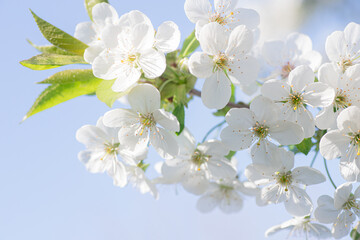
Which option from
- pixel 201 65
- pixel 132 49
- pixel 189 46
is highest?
pixel 189 46

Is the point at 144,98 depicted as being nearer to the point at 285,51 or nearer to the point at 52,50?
the point at 52,50

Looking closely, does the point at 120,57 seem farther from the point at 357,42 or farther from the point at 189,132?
the point at 357,42

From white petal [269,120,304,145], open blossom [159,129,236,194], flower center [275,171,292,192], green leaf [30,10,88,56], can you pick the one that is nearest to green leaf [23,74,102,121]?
green leaf [30,10,88,56]

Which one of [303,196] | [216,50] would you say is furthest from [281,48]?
[303,196]

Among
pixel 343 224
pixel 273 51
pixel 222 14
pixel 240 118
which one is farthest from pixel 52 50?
pixel 343 224

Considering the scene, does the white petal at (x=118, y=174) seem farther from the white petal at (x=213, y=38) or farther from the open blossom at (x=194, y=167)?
the white petal at (x=213, y=38)

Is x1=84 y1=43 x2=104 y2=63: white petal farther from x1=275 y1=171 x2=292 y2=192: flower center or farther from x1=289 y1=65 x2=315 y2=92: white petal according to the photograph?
x1=275 y1=171 x2=292 y2=192: flower center
